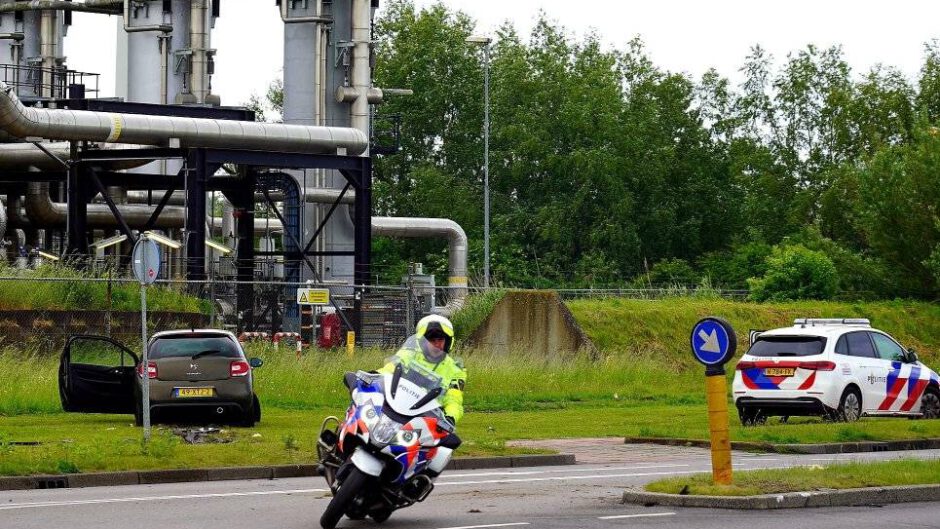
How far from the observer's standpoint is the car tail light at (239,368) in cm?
2347

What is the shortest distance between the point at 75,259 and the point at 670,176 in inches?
1621

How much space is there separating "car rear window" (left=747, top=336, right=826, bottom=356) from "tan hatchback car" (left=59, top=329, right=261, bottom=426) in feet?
26.1

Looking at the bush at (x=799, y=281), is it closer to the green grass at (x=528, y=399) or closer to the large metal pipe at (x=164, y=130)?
the green grass at (x=528, y=399)

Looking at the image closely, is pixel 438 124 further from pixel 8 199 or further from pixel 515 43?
pixel 8 199

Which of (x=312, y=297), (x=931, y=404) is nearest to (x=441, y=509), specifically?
(x=931, y=404)

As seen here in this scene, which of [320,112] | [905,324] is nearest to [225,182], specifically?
[320,112]

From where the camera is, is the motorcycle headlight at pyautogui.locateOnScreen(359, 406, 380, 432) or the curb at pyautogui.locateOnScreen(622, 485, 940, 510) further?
the curb at pyautogui.locateOnScreen(622, 485, 940, 510)

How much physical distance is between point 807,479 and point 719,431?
3.62ft

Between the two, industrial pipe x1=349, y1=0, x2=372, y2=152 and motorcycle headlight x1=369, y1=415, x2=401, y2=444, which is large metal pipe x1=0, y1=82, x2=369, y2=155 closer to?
industrial pipe x1=349, y1=0, x2=372, y2=152

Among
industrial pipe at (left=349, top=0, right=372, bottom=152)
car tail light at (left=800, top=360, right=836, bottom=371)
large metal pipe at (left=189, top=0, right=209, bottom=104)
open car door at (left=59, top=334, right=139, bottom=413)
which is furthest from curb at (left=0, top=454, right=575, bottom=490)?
large metal pipe at (left=189, top=0, right=209, bottom=104)

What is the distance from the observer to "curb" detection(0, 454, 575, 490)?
16.1 metres

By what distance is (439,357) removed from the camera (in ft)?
40.4

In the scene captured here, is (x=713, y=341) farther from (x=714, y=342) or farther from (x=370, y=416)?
(x=370, y=416)

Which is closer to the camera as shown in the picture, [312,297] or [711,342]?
[711,342]
